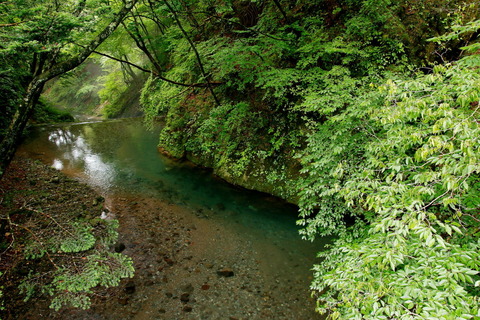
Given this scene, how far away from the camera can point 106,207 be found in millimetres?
8234

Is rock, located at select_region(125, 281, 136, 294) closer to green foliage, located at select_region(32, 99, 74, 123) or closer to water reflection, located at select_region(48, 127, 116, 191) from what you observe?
water reflection, located at select_region(48, 127, 116, 191)

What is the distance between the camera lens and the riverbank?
4676 millimetres

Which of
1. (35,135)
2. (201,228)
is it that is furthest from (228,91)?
(35,135)

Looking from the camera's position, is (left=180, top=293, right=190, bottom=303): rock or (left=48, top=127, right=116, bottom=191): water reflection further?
(left=48, top=127, right=116, bottom=191): water reflection

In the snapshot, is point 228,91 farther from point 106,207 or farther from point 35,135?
point 35,135

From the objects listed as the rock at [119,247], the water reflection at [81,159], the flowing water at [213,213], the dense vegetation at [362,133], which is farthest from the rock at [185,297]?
the water reflection at [81,159]

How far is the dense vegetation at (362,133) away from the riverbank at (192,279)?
3.30ft

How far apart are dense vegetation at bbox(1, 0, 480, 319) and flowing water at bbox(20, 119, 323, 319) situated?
613 mm

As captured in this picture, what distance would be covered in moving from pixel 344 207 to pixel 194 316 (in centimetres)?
→ 385

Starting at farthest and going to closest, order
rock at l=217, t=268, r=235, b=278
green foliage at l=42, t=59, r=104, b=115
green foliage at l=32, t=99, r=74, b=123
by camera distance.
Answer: green foliage at l=42, t=59, r=104, b=115, green foliage at l=32, t=99, r=74, b=123, rock at l=217, t=268, r=235, b=278

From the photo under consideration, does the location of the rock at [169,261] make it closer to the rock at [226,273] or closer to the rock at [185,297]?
the rock at [185,297]

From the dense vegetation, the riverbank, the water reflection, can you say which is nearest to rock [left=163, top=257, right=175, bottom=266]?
the riverbank

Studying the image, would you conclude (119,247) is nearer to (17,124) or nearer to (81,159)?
(17,124)

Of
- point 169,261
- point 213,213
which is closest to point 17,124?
point 169,261
